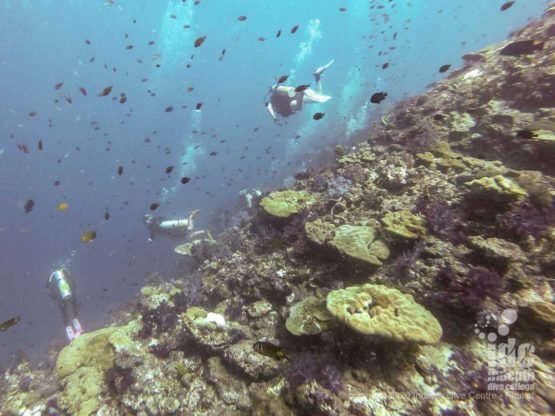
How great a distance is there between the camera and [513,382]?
3436mm

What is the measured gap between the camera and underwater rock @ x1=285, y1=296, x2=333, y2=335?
4.46 metres

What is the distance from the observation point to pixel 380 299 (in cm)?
413

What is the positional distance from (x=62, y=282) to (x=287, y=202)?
403 inches

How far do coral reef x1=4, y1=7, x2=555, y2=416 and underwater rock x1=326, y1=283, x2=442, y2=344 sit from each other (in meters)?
0.02

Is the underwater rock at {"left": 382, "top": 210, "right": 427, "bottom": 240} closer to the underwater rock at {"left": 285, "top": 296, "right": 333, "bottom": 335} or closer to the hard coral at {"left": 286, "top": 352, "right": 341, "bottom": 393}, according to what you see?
the underwater rock at {"left": 285, "top": 296, "right": 333, "bottom": 335}

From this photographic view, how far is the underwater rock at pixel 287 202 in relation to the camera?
6969mm

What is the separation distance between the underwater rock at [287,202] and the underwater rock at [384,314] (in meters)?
2.88

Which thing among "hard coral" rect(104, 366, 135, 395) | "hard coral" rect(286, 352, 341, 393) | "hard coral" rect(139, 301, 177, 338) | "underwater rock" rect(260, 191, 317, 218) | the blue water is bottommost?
"hard coral" rect(286, 352, 341, 393)

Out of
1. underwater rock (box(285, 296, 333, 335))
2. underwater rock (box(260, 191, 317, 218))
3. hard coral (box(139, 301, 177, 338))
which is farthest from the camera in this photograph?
underwater rock (box(260, 191, 317, 218))

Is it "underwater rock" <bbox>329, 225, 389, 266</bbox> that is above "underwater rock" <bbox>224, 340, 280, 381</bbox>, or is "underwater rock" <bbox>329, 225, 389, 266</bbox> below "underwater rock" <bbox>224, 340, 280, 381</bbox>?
above

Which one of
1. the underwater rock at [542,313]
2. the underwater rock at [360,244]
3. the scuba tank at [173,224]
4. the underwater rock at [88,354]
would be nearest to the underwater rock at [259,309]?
the underwater rock at [360,244]

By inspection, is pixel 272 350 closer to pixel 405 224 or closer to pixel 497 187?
pixel 405 224

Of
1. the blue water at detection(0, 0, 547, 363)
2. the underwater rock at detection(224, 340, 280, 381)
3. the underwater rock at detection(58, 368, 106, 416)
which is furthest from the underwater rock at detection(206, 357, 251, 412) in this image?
the blue water at detection(0, 0, 547, 363)

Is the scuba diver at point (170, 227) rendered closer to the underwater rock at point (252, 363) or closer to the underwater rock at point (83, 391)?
the underwater rock at point (83, 391)
